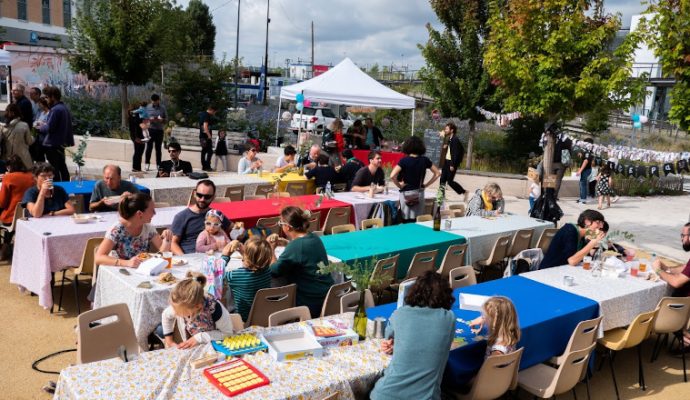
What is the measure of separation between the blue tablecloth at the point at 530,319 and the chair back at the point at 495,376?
0.30ft

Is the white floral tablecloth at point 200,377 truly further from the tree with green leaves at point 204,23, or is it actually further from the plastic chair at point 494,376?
the tree with green leaves at point 204,23

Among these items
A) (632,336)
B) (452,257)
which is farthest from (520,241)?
(632,336)

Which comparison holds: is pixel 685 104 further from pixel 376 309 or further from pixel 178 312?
Result: pixel 178 312

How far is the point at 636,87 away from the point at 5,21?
127 ft

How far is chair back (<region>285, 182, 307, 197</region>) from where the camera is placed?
9141 millimetres

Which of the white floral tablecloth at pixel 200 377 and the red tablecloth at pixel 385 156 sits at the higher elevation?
the red tablecloth at pixel 385 156

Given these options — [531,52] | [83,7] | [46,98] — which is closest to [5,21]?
[83,7]

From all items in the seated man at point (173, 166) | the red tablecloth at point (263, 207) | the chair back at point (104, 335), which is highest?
the seated man at point (173, 166)

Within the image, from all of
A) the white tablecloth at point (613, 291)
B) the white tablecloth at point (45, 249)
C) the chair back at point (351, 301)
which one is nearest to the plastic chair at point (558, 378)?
the white tablecloth at point (613, 291)

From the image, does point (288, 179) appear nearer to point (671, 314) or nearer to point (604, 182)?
point (671, 314)

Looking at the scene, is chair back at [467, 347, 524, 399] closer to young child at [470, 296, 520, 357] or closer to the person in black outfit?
young child at [470, 296, 520, 357]

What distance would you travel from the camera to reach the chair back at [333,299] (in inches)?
184

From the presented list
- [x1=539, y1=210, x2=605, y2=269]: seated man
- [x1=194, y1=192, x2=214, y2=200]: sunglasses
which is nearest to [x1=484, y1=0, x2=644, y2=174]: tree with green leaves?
[x1=539, y1=210, x2=605, y2=269]: seated man

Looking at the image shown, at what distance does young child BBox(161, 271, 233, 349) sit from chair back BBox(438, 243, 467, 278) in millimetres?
2982
